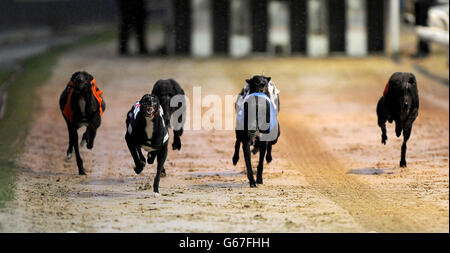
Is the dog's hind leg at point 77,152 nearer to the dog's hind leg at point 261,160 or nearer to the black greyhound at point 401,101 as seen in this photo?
the dog's hind leg at point 261,160

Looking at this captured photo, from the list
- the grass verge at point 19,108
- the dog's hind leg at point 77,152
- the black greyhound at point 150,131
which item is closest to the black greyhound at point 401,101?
the black greyhound at point 150,131

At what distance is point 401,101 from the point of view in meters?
11.7

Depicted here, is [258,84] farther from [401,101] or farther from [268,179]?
[401,101]

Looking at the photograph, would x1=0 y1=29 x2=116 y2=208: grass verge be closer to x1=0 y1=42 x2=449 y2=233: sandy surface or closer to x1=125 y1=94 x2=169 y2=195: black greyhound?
x1=0 y1=42 x2=449 y2=233: sandy surface

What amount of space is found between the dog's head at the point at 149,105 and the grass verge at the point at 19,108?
1566 millimetres

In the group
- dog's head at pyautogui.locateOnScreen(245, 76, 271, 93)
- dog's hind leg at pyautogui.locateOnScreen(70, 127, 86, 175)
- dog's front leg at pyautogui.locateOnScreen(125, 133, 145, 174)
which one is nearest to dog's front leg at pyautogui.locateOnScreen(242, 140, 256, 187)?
dog's head at pyautogui.locateOnScreen(245, 76, 271, 93)

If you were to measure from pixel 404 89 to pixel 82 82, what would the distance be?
348 cm

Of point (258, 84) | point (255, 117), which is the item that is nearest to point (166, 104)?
point (255, 117)

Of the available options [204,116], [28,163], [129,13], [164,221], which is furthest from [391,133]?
[129,13]

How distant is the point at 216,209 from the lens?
9883mm

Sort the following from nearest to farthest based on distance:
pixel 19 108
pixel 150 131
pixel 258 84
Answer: pixel 150 131
pixel 258 84
pixel 19 108

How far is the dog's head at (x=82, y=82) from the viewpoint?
1168 cm
